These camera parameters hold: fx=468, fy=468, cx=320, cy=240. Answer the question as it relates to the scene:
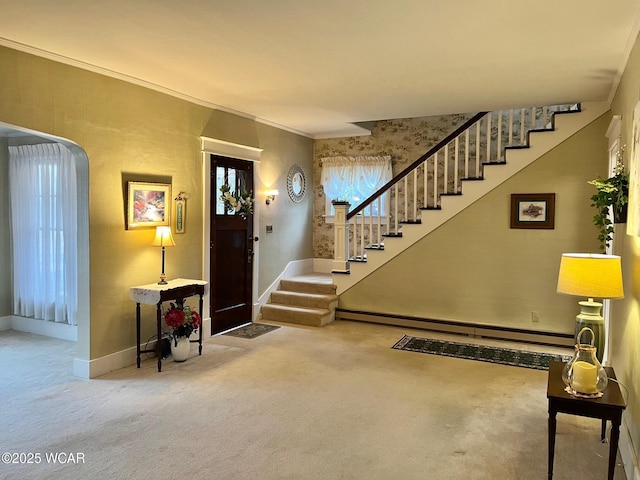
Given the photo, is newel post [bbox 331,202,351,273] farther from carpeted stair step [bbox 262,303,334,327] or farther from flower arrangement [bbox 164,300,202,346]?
flower arrangement [bbox 164,300,202,346]

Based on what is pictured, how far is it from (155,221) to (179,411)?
6.84 feet

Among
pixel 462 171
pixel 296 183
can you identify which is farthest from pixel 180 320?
pixel 462 171

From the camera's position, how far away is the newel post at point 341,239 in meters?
6.81

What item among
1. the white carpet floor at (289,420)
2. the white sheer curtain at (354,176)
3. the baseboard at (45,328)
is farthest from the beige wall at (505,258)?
the baseboard at (45,328)

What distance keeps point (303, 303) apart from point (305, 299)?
0.07 m

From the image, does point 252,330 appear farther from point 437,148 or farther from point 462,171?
point 462,171

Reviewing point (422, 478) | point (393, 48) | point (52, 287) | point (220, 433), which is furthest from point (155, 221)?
point (422, 478)

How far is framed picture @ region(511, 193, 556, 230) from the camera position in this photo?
18.2ft

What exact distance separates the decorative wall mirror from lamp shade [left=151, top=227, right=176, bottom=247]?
2.79 meters

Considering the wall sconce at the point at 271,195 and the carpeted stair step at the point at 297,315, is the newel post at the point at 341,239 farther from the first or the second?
the wall sconce at the point at 271,195

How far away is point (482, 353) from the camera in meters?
5.19

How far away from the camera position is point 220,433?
3.23 metres

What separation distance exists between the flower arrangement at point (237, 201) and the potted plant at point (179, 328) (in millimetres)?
1514

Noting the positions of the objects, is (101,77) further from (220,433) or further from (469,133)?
(469,133)
